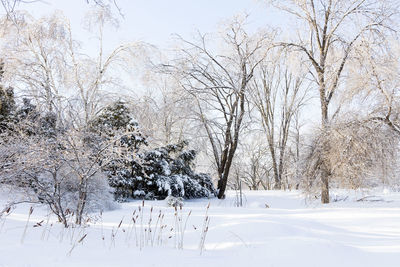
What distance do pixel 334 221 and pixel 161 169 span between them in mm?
6441

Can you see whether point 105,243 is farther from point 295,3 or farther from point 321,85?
point 295,3

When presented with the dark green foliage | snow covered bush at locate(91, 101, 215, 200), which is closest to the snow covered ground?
snow covered bush at locate(91, 101, 215, 200)

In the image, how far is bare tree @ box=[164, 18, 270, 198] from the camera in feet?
35.2

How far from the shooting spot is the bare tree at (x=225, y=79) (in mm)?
10742

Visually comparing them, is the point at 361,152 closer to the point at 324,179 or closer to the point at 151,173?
the point at 324,179

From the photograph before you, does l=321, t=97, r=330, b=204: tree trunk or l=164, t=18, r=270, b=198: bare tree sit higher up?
l=164, t=18, r=270, b=198: bare tree

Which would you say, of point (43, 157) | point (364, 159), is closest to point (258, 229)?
point (43, 157)

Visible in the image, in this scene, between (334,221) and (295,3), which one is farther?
(295,3)

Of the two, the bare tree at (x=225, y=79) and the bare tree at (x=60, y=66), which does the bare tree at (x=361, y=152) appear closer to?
the bare tree at (x=225, y=79)

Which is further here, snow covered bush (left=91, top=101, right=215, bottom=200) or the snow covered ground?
snow covered bush (left=91, top=101, right=215, bottom=200)

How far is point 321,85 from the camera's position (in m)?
8.62

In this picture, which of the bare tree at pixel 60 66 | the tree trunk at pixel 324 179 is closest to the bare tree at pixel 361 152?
the tree trunk at pixel 324 179

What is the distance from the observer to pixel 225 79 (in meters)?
10.8

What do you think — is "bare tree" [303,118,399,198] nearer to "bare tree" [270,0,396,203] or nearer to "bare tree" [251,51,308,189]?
"bare tree" [270,0,396,203]
